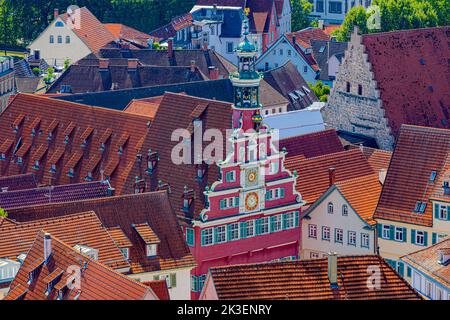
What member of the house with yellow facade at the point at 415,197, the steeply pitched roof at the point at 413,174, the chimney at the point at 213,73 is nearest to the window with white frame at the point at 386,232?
the house with yellow facade at the point at 415,197

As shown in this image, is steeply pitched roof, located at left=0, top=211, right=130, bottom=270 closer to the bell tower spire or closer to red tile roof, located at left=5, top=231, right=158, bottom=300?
red tile roof, located at left=5, top=231, right=158, bottom=300

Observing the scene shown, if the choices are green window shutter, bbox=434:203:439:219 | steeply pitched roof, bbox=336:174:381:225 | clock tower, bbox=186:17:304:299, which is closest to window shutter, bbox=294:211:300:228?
clock tower, bbox=186:17:304:299

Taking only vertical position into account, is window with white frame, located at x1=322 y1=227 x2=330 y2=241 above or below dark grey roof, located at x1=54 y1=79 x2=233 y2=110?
below

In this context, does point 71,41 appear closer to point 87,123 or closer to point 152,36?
point 152,36

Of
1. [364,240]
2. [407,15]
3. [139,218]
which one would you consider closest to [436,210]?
[364,240]

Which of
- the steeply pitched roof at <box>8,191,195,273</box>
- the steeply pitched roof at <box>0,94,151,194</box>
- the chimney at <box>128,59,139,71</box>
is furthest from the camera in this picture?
the chimney at <box>128,59,139,71</box>

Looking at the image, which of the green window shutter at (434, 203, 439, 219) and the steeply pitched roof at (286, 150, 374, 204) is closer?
the green window shutter at (434, 203, 439, 219)

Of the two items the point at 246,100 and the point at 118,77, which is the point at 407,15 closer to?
the point at 118,77
